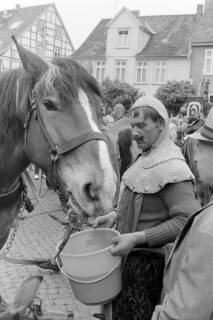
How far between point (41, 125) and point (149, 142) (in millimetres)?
721

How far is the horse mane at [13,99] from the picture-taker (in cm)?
210

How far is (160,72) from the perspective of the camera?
32406 mm

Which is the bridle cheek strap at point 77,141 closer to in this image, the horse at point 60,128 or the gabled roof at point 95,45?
the horse at point 60,128

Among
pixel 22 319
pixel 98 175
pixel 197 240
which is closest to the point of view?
pixel 197 240

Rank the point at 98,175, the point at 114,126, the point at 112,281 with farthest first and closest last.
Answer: the point at 114,126
the point at 112,281
the point at 98,175

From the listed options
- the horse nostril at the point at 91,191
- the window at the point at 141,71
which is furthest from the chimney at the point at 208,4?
the horse nostril at the point at 91,191

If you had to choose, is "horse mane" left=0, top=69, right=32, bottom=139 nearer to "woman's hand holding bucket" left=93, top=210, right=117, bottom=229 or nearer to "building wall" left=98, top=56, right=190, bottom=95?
"woman's hand holding bucket" left=93, top=210, right=117, bottom=229

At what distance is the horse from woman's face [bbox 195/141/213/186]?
43 cm

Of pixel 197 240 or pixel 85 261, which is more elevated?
pixel 197 240

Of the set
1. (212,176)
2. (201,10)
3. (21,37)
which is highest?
(201,10)

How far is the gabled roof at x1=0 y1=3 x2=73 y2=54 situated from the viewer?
36.8 metres

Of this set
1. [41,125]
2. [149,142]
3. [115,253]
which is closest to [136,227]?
[115,253]

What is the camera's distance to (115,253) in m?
2.10

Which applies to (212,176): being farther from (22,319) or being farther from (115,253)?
(22,319)
